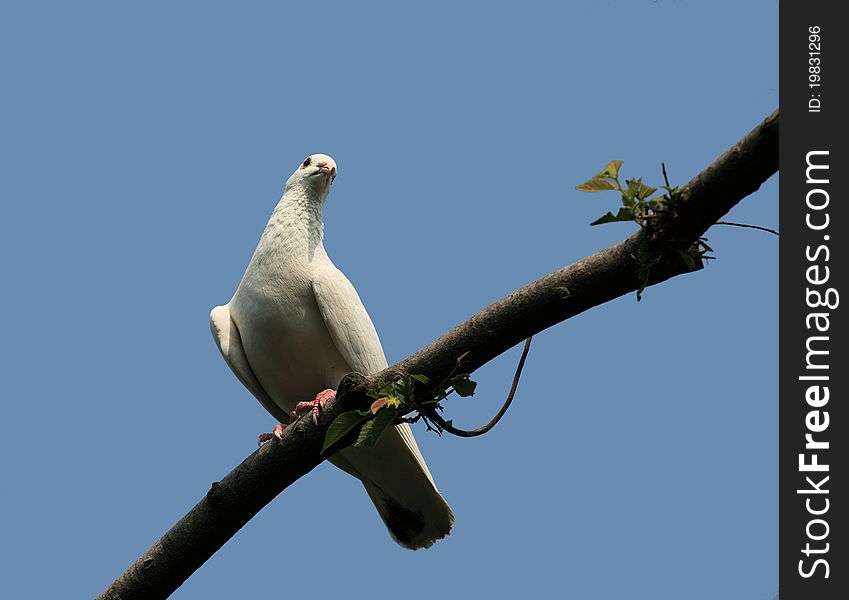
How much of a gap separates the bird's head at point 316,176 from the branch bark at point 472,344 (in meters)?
2.69

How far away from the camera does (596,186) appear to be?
14.5 ft

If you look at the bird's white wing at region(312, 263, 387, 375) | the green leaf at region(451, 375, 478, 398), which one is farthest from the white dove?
the green leaf at region(451, 375, 478, 398)

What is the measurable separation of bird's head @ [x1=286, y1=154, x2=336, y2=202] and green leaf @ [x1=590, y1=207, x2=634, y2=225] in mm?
3834

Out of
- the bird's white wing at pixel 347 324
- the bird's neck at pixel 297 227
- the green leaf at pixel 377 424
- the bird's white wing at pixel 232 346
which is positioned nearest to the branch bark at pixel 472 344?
the green leaf at pixel 377 424

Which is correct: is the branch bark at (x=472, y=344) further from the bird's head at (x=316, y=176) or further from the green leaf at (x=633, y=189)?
the bird's head at (x=316, y=176)

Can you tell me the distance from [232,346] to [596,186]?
364 centimetres

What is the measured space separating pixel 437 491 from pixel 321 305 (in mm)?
1553

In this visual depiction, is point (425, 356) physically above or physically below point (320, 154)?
below

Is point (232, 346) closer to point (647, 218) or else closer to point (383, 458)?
point (383, 458)

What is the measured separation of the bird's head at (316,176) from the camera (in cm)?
783

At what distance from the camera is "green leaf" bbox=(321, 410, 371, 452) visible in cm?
518
